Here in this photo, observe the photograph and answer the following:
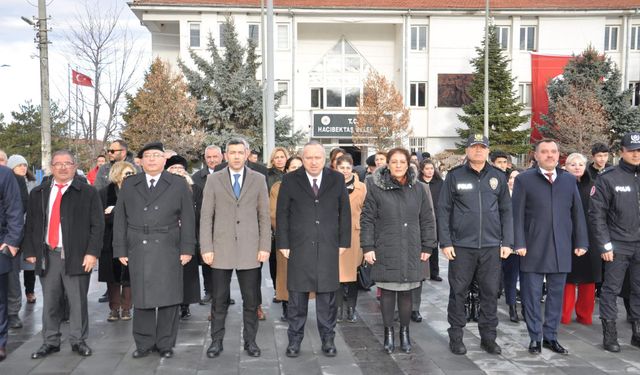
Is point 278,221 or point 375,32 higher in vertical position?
point 375,32

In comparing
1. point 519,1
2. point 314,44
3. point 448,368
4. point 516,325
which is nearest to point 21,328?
→ point 448,368

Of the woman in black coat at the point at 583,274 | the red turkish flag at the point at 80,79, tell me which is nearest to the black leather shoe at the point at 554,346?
the woman in black coat at the point at 583,274

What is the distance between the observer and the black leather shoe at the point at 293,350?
574 cm

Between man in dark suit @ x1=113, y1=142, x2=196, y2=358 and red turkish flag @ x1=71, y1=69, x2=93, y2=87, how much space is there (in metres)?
15.0

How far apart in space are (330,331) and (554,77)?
1260 inches

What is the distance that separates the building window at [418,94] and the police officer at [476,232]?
30255 mm

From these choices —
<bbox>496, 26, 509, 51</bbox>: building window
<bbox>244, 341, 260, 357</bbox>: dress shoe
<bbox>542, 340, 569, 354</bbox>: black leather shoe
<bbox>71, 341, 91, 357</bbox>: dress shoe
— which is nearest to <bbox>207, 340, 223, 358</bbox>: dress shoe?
<bbox>244, 341, 260, 357</bbox>: dress shoe

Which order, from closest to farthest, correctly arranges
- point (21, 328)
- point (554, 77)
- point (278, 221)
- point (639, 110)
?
point (278, 221) < point (21, 328) < point (639, 110) < point (554, 77)

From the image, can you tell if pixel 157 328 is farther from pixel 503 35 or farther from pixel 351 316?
pixel 503 35

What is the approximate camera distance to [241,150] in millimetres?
5820

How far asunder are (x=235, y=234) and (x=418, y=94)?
31.2 metres

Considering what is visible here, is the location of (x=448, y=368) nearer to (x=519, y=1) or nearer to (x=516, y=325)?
(x=516, y=325)

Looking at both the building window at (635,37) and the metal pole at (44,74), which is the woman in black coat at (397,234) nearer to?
the metal pole at (44,74)

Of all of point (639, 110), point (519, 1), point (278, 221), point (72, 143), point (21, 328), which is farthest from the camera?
point (519, 1)
